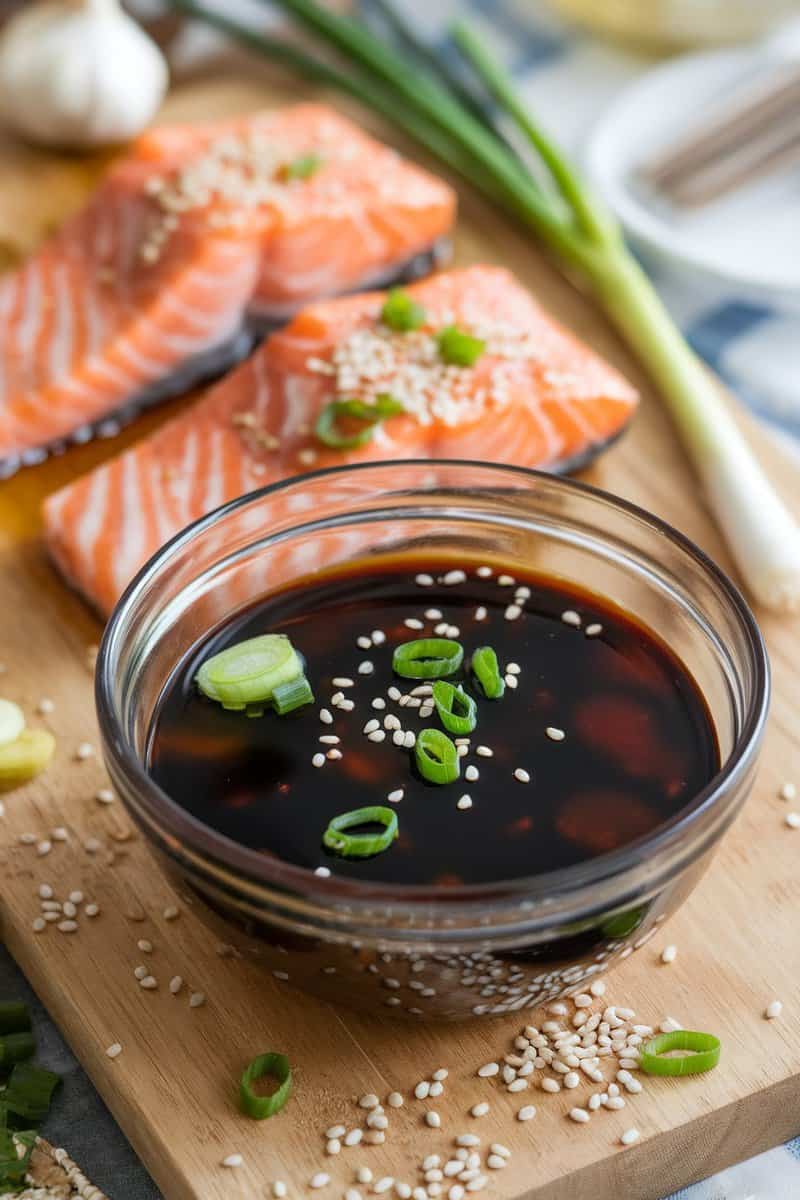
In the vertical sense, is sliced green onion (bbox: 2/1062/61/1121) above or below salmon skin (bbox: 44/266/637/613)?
below

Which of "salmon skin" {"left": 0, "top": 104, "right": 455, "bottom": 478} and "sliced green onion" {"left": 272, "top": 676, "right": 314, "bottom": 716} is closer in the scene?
"sliced green onion" {"left": 272, "top": 676, "right": 314, "bottom": 716}

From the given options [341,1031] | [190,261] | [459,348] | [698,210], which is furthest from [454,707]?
[698,210]

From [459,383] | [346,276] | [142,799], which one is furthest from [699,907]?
[346,276]

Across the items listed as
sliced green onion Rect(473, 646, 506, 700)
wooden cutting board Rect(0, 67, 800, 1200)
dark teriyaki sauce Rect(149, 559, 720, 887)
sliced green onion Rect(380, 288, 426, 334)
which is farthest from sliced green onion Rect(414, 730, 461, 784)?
sliced green onion Rect(380, 288, 426, 334)

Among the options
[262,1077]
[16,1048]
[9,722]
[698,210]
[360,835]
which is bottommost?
[16,1048]

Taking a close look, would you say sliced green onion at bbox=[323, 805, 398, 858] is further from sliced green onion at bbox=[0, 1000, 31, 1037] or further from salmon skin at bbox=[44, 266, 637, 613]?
salmon skin at bbox=[44, 266, 637, 613]

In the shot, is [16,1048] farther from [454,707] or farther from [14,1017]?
[454,707]

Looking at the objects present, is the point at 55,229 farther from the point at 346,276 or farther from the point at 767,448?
the point at 767,448
